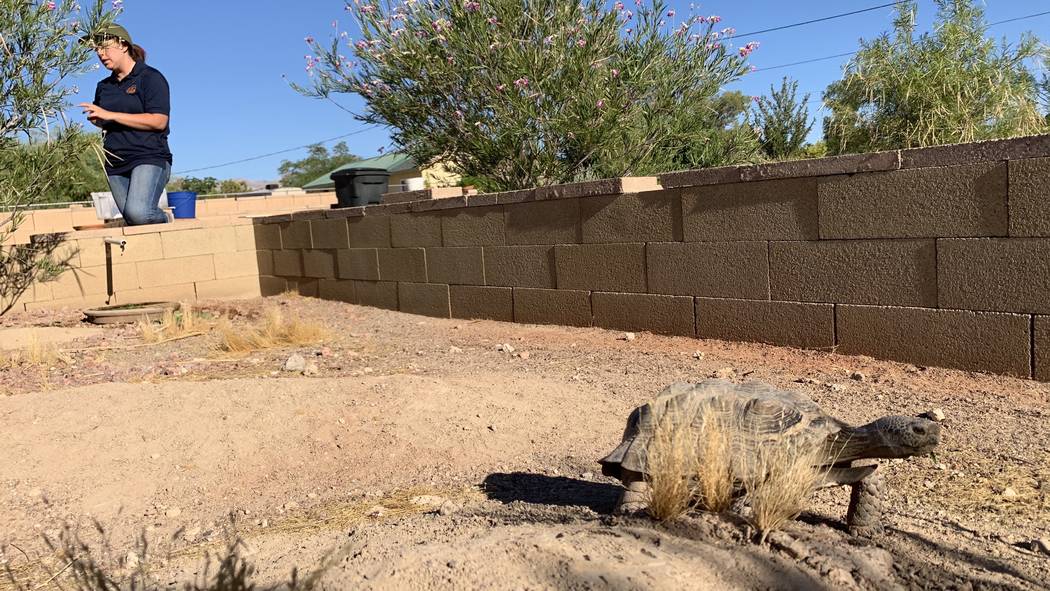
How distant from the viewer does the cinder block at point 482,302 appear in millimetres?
8234

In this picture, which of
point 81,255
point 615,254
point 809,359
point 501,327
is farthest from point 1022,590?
point 81,255

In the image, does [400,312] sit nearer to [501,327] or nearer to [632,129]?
[501,327]

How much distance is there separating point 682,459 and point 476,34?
7508 mm

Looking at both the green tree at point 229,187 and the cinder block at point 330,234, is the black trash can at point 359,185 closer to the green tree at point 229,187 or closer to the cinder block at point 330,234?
the cinder block at point 330,234

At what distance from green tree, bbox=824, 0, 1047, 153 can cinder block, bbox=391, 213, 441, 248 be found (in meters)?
5.79

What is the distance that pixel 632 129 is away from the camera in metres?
10.2

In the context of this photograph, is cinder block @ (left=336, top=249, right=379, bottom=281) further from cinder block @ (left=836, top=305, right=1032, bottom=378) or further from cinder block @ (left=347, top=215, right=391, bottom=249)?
cinder block @ (left=836, top=305, right=1032, bottom=378)

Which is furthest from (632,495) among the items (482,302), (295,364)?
(482,302)

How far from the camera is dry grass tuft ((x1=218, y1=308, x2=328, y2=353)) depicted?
7.03 meters

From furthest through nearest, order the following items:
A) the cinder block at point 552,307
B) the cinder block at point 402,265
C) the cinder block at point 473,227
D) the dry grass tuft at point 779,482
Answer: the cinder block at point 402,265
the cinder block at point 473,227
the cinder block at point 552,307
the dry grass tuft at point 779,482

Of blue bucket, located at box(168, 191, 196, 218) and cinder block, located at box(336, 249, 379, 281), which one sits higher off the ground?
blue bucket, located at box(168, 191, 196, 218)

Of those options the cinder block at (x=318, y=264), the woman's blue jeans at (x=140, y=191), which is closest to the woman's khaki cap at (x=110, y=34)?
the woman's blue jeans at (x=140, y=191)

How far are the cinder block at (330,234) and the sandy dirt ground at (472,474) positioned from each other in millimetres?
3878

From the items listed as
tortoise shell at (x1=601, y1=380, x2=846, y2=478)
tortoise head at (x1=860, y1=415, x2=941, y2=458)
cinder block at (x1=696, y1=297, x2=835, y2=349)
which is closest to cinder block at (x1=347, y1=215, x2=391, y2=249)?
cinder block at (x1=696, y1=297, x2=835, y2=349)
